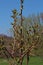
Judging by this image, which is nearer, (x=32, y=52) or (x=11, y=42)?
(x=32, y=52)

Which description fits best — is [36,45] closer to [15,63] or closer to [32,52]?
[32,52]

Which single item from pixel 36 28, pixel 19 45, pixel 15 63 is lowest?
pixel 15 63

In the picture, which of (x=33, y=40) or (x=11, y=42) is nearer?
(x=33, y=40)

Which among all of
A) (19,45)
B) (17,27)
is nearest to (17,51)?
(19,45)

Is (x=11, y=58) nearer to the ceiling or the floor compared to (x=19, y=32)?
nearer to the floor

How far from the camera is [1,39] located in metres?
2.49

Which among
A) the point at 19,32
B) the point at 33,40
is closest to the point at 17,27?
the point at 19,32

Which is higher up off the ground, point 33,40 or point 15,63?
point 33,40

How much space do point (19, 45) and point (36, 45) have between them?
0.18 m

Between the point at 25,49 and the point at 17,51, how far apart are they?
104 mm

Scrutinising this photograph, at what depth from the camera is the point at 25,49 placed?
253cm

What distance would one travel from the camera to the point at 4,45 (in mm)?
2523

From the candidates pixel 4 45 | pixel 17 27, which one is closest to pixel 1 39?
pixel 4 45

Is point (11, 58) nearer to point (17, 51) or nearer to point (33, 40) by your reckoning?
point (17, 51)
